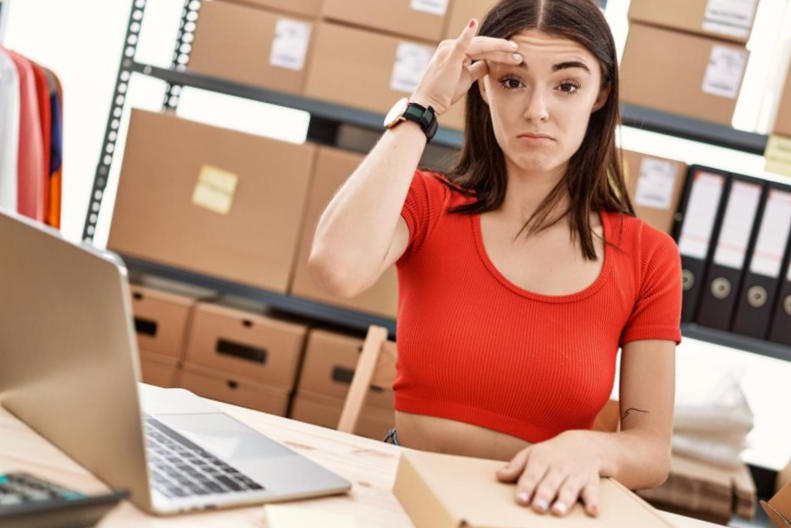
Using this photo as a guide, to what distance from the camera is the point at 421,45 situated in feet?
6.70

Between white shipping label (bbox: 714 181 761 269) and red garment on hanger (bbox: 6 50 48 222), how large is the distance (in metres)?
1.56

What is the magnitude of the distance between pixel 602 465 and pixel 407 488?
223 mm

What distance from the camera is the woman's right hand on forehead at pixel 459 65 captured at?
44.1 inches

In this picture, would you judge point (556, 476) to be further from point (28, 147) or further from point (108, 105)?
point (108, 105)

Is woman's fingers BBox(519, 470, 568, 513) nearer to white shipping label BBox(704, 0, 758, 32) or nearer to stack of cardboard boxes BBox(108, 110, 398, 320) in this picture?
stack of cardboard boxes BBox(108, 110, 398, 320)

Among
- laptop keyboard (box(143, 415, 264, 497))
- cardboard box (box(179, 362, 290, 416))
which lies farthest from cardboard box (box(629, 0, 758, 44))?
laptop keyboard (box(143, 415, 264, 497))

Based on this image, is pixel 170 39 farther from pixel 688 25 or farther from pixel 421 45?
pixel 688 25

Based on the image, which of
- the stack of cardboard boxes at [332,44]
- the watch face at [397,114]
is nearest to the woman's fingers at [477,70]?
the watch face at [397,114]

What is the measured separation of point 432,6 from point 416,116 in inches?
38.6

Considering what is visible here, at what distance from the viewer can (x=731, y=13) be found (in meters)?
1.96

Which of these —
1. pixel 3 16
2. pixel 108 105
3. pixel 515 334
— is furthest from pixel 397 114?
pixel 3 16

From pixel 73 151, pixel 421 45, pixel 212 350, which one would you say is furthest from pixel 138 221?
pixel 421 45

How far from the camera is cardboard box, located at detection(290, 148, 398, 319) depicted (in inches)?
80.4

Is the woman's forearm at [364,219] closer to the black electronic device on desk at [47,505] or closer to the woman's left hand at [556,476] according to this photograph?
the woman's left hand at [556,476]
